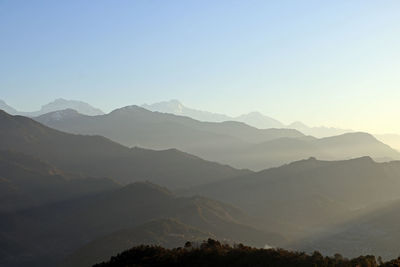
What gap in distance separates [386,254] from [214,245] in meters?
128

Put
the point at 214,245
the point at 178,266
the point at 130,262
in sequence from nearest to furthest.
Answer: the point at 178,266 < the point at 130,262 < the point at 214,245

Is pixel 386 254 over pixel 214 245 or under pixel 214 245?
under

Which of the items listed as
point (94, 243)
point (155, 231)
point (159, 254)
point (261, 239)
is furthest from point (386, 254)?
point (159, 254)

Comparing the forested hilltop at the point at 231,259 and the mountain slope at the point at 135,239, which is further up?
the forested hilltop at the point at 231,259

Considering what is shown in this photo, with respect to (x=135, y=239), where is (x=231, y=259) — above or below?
above

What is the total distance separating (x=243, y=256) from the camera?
228 feet

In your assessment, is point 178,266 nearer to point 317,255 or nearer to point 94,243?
point 317,255

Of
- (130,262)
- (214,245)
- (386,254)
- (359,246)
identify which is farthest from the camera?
(359,246)

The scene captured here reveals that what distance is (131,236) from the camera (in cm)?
17550

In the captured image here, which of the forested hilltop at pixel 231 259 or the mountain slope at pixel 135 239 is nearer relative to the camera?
the forested hilltop at pixel 231 259

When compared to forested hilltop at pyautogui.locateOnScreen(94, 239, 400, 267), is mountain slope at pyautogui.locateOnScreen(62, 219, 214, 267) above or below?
below

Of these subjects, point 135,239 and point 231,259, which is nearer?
point 231,259

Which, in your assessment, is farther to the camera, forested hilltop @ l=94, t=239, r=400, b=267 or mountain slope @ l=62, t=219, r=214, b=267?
mountain slope @ l=62, t=219, r=214, b=267

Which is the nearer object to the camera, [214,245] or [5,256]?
[214,245]
